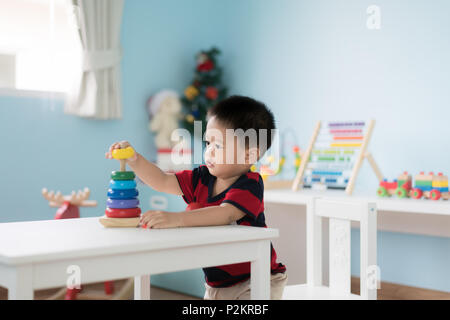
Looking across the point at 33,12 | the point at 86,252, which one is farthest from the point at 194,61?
the point at 86,252

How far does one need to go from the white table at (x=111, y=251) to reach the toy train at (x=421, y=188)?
5.29 ft

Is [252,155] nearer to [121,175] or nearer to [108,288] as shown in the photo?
[121,175]

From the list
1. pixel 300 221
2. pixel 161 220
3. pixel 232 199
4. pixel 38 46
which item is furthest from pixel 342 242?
pixel 38 46

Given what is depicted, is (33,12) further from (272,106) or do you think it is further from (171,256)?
(171,256)

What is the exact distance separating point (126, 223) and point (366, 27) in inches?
101

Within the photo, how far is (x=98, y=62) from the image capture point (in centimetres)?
338

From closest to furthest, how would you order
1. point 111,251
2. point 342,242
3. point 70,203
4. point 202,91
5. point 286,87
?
point 111,251 → point 342,242 → point 70,203 → point 286,87 → point 202,91

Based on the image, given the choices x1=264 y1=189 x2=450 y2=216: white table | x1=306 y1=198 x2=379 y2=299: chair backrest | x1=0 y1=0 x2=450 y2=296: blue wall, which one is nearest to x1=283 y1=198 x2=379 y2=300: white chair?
x1=306 y1=198 x2=379 y2=299: chair backrest

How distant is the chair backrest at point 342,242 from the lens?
1.55 m

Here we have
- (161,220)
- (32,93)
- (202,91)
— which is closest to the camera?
(161,220)

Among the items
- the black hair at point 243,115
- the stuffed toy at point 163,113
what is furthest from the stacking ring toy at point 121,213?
the stuffed toy at point 163,113

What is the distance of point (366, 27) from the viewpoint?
3295mm

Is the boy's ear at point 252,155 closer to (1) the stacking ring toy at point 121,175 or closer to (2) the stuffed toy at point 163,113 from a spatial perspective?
(1) the stacking ring toy at point 121,175

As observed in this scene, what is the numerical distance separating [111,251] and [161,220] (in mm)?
222
